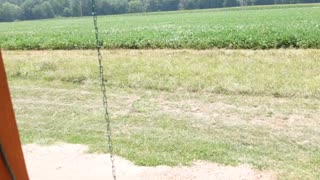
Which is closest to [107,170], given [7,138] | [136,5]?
[7,138]

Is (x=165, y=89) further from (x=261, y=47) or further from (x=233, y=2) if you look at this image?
(x=233, y=2)

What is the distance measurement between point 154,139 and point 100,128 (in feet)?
3.30

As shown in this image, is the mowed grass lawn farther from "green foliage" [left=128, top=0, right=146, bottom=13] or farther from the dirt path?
"green foliage" [left=128, top=0, right=146, bottom=13]

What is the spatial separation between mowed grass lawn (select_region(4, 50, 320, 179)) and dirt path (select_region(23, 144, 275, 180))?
17 centimetres

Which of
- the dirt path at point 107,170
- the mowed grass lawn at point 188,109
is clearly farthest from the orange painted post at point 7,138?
the mowed grass lawn at point 188,109

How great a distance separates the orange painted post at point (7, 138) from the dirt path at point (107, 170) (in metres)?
3.55

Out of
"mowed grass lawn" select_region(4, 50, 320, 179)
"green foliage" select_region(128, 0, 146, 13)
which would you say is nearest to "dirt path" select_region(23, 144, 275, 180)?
"mowed grass lawn" select_region(4, 50, 320, 179)

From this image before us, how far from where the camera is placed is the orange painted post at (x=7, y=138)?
1260mm

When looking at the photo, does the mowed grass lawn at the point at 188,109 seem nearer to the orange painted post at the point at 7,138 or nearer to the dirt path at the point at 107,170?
the dirt path at the point at 107,170

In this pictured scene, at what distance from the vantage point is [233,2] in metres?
79.4

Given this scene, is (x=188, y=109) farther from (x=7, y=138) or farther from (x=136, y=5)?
(x=136, y=5)

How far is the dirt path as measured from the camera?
190 inches

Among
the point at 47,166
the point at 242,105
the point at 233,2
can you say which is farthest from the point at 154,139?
the point at 233,2

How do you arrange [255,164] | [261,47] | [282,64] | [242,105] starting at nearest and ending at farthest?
[255,164], [242,105], [282,64], [261,47]
